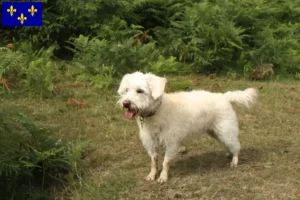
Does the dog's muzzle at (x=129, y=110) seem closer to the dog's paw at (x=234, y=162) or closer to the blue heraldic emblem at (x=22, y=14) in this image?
the dog's paw at (x=234, y=162)

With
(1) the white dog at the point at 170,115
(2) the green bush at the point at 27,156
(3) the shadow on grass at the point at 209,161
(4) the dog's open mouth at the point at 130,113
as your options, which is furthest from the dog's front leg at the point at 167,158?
(2) the green bush at the point at 27,156

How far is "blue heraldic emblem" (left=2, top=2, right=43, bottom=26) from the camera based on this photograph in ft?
32.2

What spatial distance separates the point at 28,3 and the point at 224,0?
171 inches

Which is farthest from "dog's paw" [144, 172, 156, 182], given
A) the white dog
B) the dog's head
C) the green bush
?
the green bush

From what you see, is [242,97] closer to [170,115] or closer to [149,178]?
[170,115]

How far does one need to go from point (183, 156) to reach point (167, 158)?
0.84m

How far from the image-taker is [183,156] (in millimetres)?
5754

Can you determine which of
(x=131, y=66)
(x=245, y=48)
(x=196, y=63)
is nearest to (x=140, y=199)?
(x=131, y=66)

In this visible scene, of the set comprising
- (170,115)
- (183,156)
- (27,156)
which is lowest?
(183,156)

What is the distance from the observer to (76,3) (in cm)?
1015

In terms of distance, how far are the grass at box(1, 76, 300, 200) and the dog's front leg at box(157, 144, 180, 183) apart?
0.09 meters

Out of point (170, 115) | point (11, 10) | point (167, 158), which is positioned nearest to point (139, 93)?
point (170, 115)

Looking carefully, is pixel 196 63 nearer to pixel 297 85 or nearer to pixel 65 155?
pixel 297 85

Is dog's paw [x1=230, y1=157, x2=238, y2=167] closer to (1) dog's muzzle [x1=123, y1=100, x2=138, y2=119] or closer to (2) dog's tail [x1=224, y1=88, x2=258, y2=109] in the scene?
(2) dog's tail [x1=224, y1=88, x2=258, y2=109]
